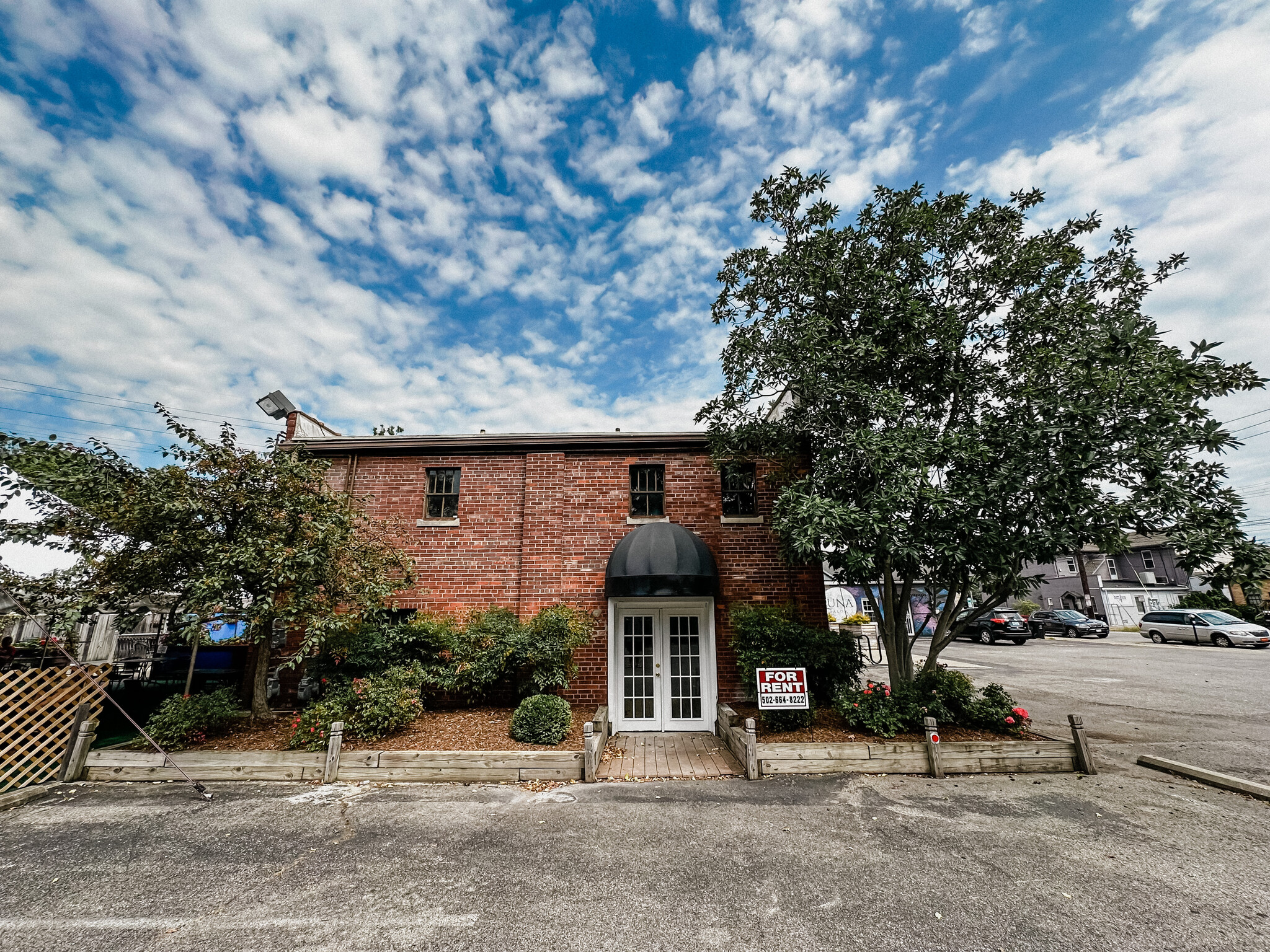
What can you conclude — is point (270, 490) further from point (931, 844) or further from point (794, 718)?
point (931, 844)

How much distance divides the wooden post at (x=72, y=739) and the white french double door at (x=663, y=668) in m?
8.58

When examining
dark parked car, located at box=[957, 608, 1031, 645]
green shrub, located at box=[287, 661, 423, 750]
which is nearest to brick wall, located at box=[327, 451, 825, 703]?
green shrub, located at box=[287, 661, 423, 750]

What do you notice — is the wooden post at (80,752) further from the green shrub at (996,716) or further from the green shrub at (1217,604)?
the green shrub at (1217,604)

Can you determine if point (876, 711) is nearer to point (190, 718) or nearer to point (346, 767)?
point (346, 767)

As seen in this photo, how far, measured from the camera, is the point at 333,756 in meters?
7.55

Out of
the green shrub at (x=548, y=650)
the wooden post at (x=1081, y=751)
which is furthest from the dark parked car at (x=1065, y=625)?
the green shrub at (x=548, y=650)

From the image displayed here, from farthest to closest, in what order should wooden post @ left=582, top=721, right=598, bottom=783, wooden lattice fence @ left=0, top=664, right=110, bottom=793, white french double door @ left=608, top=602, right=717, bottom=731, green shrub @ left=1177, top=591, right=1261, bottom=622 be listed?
green shrub @ left=1177, top=591, right=1261, bottom=622, white french double door @ left=608, top=602, right=717, bottom=731, wooden post @ left=582, top=721, right=598, bottom=783, wooden lattice fence @ left=0, top=664, right=110, bottom=793

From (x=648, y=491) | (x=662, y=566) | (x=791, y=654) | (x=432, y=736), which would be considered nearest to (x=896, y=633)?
(x=791, y=654)

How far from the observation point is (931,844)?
219 inches

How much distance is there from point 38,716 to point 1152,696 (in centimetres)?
2454

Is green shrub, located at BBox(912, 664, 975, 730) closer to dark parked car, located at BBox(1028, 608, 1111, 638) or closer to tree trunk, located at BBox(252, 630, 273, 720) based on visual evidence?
tree trunk, located at BBox(252, 630, 273, 720)

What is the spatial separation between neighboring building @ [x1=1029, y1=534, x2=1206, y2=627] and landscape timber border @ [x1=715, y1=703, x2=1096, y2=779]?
35482 mm

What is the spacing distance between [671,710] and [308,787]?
6.61m

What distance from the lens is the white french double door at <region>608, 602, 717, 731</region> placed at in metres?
10.7
